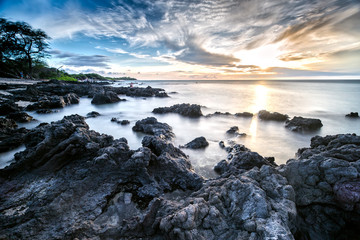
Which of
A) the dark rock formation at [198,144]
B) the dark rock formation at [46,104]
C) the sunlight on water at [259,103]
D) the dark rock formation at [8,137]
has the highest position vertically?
the sunlight on water at [259,103]

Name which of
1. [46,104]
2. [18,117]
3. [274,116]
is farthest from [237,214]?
[46,104]

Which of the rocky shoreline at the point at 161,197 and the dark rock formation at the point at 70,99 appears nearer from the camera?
the rocky shoreline at the point at 161,197

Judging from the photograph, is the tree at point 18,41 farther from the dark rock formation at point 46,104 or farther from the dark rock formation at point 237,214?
the dark rock formation at point 237,214

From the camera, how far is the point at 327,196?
12.4ft

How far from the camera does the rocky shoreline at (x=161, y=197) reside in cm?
326

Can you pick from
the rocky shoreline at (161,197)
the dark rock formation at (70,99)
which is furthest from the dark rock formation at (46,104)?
the rocky shoreline at (161,197)

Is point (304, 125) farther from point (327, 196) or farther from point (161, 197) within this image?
point (161, 197)

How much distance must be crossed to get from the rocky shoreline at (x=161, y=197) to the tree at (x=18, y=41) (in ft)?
173

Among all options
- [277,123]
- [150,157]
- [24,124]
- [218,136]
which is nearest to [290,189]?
[150,157]

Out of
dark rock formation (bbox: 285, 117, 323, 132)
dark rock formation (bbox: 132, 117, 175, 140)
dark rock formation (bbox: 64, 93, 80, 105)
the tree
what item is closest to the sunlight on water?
dark rock formation (bbox: 285, 117, 323, 132)

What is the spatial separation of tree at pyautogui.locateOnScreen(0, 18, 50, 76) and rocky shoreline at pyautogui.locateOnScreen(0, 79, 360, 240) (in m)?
52.7

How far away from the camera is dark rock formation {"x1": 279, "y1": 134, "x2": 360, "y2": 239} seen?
11.4ft

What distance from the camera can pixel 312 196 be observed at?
12.7ft

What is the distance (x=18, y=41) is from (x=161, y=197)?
191ft
